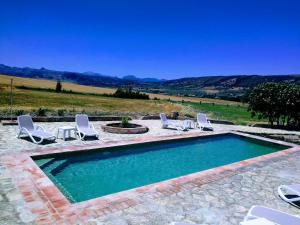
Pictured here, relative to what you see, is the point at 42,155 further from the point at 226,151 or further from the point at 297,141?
the point at 297,141

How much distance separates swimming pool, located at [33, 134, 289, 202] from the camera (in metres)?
7.55

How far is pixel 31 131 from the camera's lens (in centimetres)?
1095

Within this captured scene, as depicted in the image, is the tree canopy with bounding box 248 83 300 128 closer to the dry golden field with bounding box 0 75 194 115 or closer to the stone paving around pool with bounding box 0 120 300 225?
the dry golden field with bounding box 0 75 194 115

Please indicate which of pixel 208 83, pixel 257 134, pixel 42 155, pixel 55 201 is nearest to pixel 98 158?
pixel 42 155

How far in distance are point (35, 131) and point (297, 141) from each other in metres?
11.2

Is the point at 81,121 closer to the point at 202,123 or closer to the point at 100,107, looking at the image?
the point at 202,123

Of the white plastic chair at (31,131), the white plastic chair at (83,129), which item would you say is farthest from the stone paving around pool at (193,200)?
the white plastic chair at (83,129)

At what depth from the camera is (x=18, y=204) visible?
5340mm

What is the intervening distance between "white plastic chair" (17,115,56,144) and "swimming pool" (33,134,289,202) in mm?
1518

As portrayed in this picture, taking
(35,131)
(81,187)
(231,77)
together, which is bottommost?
(81,187)

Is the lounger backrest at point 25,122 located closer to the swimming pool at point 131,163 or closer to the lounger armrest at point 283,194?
the swimming pool at point 131,163

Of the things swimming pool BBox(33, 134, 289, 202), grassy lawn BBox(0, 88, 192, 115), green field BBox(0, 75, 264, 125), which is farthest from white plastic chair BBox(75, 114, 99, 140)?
grassy lawn BBox(0, 88, 192, 115)

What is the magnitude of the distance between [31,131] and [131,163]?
3994 millimetres

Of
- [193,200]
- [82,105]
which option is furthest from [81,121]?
[82,105]
